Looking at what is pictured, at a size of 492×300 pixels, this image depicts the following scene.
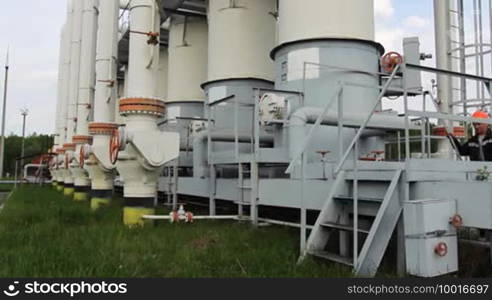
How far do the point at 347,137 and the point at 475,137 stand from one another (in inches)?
93.6

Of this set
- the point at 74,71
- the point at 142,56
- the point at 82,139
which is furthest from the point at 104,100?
the point at 74,71

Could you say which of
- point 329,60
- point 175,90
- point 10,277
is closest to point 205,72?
point 175,90

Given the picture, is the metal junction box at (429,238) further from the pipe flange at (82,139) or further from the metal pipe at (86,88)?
the metal pipe at (86,88)

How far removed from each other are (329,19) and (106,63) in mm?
6739

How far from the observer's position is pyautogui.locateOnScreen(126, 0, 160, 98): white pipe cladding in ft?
28.0

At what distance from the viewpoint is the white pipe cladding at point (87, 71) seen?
49.6 ft

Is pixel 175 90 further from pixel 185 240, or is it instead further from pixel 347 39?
pixel 185 240

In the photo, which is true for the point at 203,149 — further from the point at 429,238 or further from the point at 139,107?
the point at 429,238

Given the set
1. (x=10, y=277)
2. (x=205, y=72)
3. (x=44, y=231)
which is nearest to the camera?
(x=10, y=277)

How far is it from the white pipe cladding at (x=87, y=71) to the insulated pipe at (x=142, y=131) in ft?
23.3

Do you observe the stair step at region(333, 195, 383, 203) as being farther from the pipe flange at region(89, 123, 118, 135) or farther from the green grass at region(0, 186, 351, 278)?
the pipe flange at region(89, 123, 118, 135)

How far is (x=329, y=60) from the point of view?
8125 mm

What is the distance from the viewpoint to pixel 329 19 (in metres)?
8.14

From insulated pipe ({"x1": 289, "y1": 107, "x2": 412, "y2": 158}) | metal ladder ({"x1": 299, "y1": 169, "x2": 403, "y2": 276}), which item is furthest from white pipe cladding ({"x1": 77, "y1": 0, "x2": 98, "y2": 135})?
metal ladder ({"x1": 299, "y1": 169, "x2": 403, "y2": 276})
